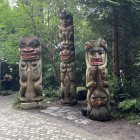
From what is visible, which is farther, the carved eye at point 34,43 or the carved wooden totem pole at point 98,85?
the carved eye at point 34,43

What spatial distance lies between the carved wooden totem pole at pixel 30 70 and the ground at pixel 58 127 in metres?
0.82

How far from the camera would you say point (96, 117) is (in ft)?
29.9

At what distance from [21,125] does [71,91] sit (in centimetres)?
375

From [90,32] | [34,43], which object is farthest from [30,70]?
[90,32]

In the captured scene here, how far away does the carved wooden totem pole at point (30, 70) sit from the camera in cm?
1085

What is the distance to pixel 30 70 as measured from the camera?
36.0 ft

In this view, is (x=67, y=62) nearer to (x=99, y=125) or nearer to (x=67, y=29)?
(x=67, y=29)

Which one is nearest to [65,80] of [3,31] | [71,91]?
[71,91]

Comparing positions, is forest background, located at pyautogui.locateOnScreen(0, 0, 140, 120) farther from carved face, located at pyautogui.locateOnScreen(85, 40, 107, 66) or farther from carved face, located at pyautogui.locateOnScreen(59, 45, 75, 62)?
carved face, located at pyautogui.locateOnScreen(59, 45, 75, 62)

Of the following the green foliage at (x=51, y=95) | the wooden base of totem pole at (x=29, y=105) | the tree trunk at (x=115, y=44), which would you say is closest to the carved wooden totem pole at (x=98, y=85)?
the tree trunk at (x=115, y=44)

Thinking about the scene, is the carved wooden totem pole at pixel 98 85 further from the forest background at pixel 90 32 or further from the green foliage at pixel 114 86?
the green foliage at pixel 114 86

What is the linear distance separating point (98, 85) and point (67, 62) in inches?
108

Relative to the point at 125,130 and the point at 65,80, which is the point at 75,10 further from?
the point at 125,130

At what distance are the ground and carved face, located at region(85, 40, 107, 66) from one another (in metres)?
1.94
